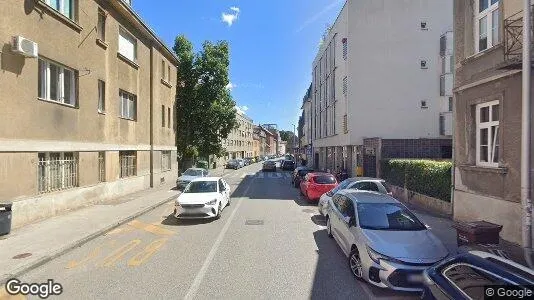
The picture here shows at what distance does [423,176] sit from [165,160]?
18.3 metres

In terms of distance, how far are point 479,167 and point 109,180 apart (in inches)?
596

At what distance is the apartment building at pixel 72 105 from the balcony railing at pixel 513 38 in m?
13.2

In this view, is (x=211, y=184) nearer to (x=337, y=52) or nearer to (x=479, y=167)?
(x=479, y=167)

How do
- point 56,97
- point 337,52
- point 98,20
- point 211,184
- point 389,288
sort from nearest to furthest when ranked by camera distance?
point 389,288, point 56,97, point 211,184, point 98,20, point 337,52

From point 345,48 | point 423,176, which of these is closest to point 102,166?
point 423,176

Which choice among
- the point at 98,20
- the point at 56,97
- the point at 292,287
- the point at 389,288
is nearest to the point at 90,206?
the point at 56,97

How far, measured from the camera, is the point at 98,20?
16359 mm

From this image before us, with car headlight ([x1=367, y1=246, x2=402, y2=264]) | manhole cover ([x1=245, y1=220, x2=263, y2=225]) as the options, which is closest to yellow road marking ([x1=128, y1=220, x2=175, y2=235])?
manhole cover ([x1=245, y1=220, x2=263, y2=225])

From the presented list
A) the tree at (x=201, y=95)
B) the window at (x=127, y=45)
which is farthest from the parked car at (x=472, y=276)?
the tree at (x=201, y=95)

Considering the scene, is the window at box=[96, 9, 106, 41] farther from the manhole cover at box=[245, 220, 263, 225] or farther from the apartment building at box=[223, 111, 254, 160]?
the apartment building at box=[223, 111, 254, 160]

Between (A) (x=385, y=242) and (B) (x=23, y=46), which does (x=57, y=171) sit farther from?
(A) (x=385, y=242)

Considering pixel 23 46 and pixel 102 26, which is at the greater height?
pixel 102 26

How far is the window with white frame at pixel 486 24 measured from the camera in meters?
10.1

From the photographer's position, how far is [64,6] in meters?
13.5
